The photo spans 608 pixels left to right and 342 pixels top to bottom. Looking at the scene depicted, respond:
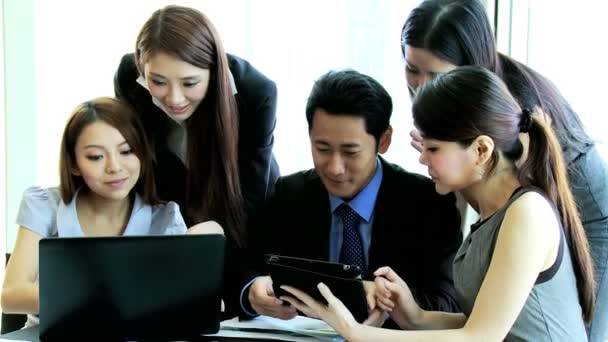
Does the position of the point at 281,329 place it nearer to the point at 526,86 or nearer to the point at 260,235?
the point at 260,235

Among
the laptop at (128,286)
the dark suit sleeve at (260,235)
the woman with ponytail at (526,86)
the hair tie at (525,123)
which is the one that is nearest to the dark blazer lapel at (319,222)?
the dark suit sleeve at (260,235)

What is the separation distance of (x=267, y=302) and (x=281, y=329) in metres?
0.07

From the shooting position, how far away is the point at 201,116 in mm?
2188

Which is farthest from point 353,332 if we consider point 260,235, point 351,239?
point 260,235

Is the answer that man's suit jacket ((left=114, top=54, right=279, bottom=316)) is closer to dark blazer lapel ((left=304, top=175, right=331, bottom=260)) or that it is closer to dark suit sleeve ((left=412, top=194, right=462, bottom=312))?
dark blazer lapel ((left=304, top=175, right=331, bottom=260))

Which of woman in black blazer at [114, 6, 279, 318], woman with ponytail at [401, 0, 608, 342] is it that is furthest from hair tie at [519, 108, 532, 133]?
woman in black blazer at [114, 6, 279, 318]

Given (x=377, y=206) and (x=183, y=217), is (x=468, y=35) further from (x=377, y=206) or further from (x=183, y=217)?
(x=183, y=217)

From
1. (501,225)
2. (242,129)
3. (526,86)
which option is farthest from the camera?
(242,129)

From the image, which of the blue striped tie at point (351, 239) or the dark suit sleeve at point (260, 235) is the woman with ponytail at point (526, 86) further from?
the dark suit sleeve at point (260, 235)

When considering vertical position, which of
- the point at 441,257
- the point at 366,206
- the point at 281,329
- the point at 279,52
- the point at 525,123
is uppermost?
the point at 279,52

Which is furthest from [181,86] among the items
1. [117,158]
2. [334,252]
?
[334,252]

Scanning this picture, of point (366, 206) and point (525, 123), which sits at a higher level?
point (525, 123)

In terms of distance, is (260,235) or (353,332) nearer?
(353,332)

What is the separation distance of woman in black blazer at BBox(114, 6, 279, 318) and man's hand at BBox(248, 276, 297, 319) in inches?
7.8
